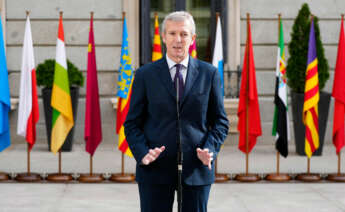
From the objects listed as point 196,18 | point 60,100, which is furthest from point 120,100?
point 196,18

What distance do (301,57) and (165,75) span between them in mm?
7013

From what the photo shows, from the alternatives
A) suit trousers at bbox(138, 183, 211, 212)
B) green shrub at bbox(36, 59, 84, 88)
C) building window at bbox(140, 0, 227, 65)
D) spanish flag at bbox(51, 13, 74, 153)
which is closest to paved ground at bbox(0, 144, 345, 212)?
spanish flag at bbox(51, 13, 74, 153)

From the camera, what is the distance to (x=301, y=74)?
9984mm

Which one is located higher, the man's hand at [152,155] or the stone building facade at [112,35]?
the stone building facade at [112,35]

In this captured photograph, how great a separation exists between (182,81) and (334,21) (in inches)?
340

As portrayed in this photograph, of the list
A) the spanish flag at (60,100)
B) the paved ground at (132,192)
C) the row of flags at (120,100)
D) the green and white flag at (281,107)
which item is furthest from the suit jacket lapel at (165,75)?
the green and white flag at (281,107)

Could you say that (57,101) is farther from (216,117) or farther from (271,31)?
(216,117)

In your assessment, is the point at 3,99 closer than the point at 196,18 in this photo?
Yes

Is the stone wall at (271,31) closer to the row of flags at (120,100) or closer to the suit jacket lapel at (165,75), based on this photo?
the row of flags at (120,100)

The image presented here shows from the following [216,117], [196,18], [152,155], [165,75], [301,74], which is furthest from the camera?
[196,18]

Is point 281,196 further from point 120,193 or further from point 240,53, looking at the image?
point 240,53

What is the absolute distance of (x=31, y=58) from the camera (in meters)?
8.19

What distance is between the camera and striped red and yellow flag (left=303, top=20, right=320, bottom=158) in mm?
8398

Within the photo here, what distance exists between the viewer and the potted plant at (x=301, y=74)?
32.6 ft
